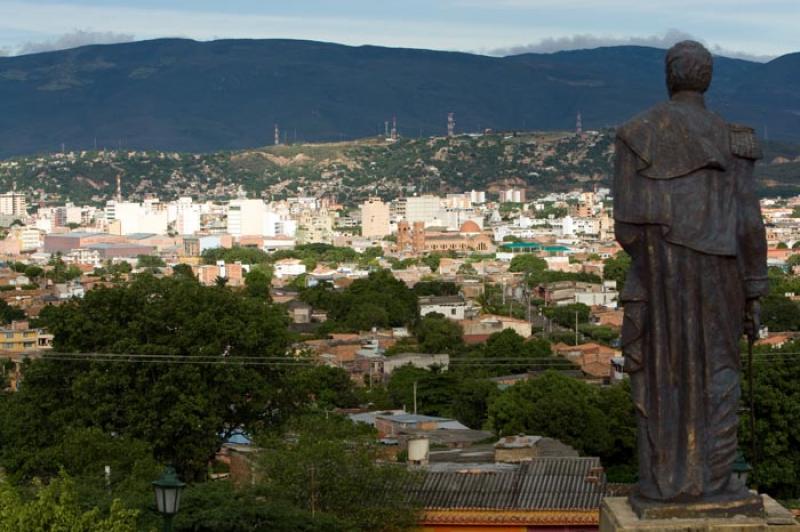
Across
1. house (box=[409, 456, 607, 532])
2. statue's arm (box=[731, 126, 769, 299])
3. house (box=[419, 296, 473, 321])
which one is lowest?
house (box=[419, 296, 473, 321])

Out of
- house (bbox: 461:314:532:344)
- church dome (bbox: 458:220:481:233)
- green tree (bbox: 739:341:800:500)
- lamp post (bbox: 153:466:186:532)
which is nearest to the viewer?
lamp post (bbox: 153:466:186:532)

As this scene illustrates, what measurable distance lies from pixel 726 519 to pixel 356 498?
1103 centimetres

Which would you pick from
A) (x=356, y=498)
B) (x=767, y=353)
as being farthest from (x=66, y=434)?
(x=767, y=353)

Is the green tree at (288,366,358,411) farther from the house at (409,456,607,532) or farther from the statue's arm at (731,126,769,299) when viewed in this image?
the statue's arm at (731,126,769,299)

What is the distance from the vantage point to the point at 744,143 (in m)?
8.12

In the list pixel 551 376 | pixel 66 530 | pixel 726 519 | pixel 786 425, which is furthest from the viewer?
pixel 551 376

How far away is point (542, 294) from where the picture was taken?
106438 mm

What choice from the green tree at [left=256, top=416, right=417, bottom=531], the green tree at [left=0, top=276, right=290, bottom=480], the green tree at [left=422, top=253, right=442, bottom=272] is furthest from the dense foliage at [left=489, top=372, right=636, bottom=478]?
the green tree at [left=422, top=253, right=442, bottom=272]

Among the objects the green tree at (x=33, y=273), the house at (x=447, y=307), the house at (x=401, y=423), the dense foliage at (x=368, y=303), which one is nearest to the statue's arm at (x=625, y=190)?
the house at (x=401, y=423)

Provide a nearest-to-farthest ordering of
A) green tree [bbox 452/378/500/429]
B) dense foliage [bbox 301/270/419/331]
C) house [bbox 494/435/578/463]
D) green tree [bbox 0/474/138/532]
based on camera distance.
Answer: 1. green tree [bbox 0/474/138/532]
2. house [bbox 494/435/578/463]
3. green tree [bbox 452/378/500/429]
4. dense foliage [bbox 301/270/419/331]

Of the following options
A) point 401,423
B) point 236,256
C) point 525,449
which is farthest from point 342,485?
point 236,256

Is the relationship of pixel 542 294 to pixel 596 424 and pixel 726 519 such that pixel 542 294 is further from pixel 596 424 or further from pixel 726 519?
pixel 726 519

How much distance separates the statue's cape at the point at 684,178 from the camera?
26.5 feet

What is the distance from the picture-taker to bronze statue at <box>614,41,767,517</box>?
805cm
